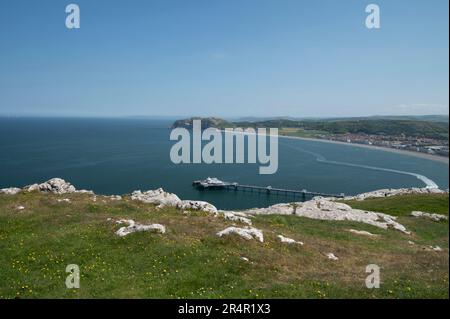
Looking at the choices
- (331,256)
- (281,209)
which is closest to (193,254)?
(331,256)

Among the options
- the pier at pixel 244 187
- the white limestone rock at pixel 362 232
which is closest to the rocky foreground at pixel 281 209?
the white limestone rock at pixel 362 232

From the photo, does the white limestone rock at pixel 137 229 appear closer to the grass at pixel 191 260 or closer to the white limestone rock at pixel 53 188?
the grass at pixel 191 260

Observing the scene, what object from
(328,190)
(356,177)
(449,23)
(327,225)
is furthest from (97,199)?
(356,177)

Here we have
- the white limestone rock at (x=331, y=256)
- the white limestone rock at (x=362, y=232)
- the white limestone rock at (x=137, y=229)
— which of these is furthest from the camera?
the white limestone rock at (x=362, y=232)

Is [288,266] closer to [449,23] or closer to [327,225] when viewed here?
[449,23]

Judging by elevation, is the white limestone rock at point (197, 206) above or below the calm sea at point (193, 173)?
above

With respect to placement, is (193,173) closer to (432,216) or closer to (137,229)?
(432,216)

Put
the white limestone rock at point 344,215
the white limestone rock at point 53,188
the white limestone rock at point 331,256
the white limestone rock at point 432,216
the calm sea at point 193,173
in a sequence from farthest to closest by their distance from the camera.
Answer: the calm sea at point 193,173 < the white limestone rock at point 432,216 < the white limestone rock at point 53,188 < the white limestone rock at point 344,215 < the white limestone rock at point 331,256

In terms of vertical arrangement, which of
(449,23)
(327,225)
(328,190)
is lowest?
(328,190)

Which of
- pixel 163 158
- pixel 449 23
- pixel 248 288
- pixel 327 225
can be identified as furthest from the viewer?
pixel 163 158
